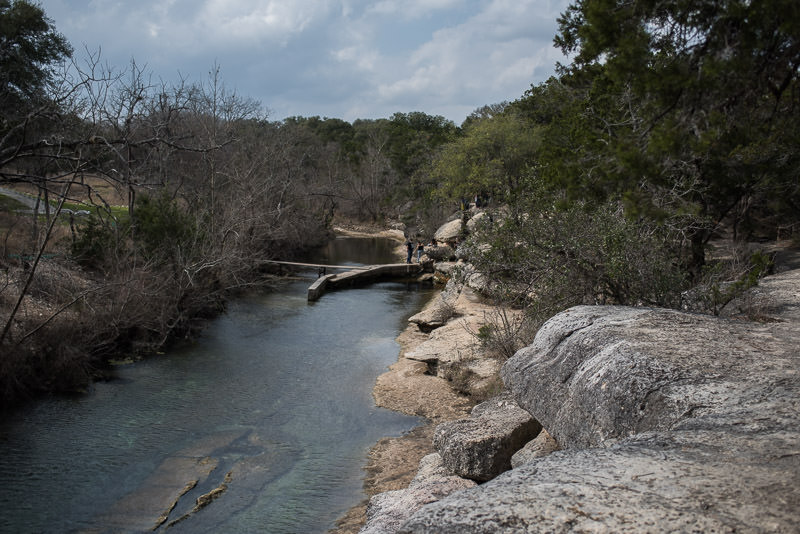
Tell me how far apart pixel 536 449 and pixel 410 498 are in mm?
1628

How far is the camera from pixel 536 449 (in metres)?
7.86

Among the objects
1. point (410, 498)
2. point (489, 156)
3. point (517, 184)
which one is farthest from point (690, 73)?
point (489, 156)

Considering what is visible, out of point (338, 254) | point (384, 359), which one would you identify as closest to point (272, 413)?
point (384, 359)

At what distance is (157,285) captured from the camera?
17734mm

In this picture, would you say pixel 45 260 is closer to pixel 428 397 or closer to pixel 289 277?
pixel 428 397

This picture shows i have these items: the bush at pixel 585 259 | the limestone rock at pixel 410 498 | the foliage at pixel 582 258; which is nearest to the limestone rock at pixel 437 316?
the foliage at pixel 582 258

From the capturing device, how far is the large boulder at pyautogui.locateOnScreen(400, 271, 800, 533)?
150 inches

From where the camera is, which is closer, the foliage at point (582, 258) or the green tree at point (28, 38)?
the foliage at point (582, 258)

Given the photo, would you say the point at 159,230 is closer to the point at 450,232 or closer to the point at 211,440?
the point at 211,440

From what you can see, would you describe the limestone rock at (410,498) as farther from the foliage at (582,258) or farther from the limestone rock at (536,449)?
the foliage at (582,258)

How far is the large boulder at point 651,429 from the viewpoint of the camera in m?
3.82

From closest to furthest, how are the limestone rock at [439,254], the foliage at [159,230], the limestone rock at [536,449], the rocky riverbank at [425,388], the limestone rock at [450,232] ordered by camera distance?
the limestone rock at [536,449] < the rocky riverbank at [425,388] < the foliage at [159,230] < the limestone rock at [439,254] < the limestone rock at [450,232]

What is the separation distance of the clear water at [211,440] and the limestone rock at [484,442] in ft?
5.79

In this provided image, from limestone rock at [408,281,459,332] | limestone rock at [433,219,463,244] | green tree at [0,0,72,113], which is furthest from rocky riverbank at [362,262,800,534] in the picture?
limestone rock at [433,219,463,244]
